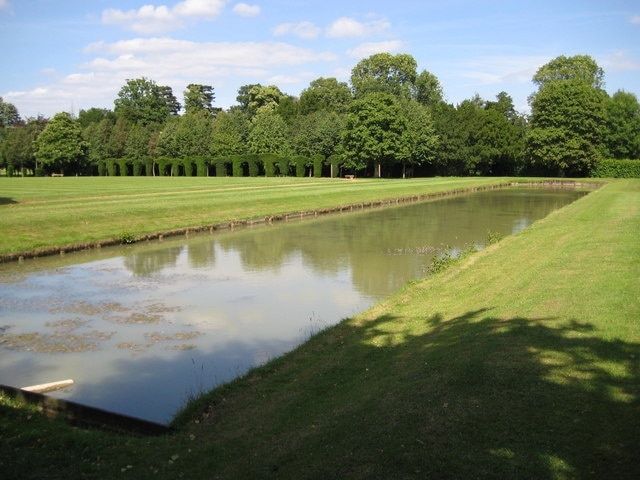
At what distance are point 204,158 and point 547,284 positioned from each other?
80.7 meters

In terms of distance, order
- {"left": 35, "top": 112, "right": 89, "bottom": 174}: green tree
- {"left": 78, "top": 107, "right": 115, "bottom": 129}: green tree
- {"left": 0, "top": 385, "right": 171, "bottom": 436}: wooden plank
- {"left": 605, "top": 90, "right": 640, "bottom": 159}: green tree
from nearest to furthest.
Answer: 1. {"left": 0, "top": 385, "right": 171, "bottom": 436}: wooden plank
2. {"left": 605, "top": 90, "right": 640, "bottom": 159}: green tree
3. {"left": 35, "top": 112, "right": 89, "bottom": 174}: green tree
4. {"left": 78, "top": 107, "right": 115, "bottom": 129}: green tree

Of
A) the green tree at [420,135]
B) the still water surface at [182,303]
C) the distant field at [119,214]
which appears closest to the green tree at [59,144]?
the green tree at [420,135]

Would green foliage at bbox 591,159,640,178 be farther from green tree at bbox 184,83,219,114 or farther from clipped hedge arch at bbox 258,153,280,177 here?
green tree at bbox 184,83,219,114

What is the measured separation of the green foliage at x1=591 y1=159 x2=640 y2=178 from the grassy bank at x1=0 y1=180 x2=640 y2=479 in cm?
7292

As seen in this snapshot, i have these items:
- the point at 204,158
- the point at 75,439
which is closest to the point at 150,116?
the point at 204,158

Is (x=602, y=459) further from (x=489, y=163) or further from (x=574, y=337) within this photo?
(x=489, y=163)

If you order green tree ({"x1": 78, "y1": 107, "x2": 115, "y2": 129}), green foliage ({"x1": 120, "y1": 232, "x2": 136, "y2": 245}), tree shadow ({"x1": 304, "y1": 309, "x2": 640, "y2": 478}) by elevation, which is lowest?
green foliage ({"x1": 120, "y1": 232, "x2": 136, "y2": 245})

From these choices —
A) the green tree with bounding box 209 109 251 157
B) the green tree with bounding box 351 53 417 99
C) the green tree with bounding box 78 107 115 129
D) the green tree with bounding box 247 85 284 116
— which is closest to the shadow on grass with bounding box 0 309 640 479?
the green tree with bounding box 209 109 251 157

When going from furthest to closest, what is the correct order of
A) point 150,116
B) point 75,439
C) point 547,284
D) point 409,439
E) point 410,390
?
point 150,116, point 547,284, point 410,390, point 75,439, point 409,439

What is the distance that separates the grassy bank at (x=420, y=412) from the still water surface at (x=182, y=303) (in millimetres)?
1494

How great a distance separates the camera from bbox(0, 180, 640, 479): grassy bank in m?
5.19

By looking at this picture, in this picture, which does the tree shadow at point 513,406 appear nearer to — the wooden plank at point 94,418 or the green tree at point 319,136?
the wooden plank at point 94,418

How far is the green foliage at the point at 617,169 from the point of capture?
7388 centimetres

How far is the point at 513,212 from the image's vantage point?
127ft
